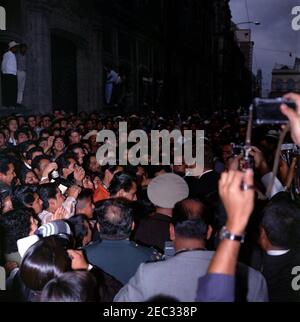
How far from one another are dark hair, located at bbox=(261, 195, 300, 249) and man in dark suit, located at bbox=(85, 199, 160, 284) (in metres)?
0.85

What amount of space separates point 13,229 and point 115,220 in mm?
755

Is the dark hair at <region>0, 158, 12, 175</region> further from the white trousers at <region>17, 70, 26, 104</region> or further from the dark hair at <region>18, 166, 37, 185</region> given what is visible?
the white trousers at <region>17, 70, 26, 104</region>

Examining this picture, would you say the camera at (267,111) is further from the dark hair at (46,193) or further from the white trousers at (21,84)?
the white trousers at (21,84)

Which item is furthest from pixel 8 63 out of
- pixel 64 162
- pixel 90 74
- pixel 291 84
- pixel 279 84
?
pixel 279 84

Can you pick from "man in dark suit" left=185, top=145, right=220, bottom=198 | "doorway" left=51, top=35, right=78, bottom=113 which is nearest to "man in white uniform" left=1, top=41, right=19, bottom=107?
"doorway" left=51, top=35, right=78, bottom=113

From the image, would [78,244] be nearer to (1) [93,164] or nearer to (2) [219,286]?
(2) [219,286]

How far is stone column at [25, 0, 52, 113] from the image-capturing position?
9.99m

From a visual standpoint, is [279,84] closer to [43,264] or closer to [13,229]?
[13,229]

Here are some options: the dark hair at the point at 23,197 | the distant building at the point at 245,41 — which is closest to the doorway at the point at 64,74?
the dark hair at the point at 23,197

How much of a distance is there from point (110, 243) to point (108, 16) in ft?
40.4

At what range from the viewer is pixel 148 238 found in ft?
11.6

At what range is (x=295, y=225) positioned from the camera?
259cm

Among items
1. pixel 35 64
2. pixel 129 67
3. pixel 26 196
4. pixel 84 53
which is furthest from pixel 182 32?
pixel 26 196
